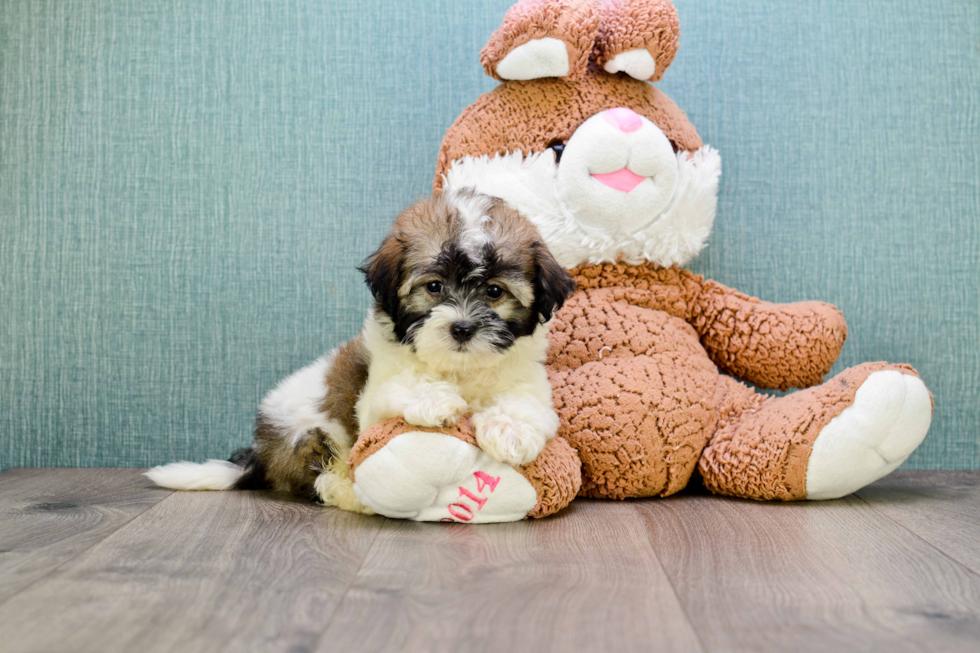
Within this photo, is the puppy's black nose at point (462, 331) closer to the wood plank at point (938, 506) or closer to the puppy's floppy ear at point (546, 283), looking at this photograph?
the puppy's floppy ear at point (546, 283)

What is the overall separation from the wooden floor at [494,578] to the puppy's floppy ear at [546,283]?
0.51 metres

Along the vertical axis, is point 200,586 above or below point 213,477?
above

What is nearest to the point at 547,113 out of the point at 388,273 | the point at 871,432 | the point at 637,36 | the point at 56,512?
the point at 637,36

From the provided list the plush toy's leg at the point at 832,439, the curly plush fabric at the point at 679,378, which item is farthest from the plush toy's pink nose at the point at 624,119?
the plush toy's leg at the point at 832,439

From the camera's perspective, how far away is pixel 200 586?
4.49ft

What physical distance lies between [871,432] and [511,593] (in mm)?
1109

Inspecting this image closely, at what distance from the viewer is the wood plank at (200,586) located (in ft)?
3.79

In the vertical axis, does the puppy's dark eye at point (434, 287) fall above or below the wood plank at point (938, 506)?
above

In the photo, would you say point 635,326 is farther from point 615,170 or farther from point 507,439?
point 507,439

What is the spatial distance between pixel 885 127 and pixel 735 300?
0.89 metres

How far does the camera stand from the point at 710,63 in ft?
8.57

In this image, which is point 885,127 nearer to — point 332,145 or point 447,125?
point 447,125

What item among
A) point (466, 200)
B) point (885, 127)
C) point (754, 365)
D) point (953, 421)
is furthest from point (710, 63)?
point (953, 421)

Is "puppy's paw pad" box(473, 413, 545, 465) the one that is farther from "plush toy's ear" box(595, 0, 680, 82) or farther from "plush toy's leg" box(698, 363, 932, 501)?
"plush toy's ear" box(595, 0, 680, 82)
